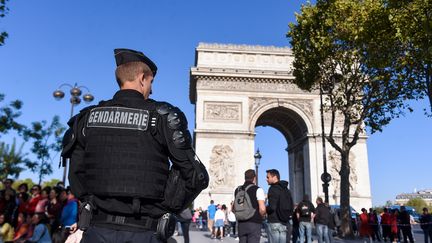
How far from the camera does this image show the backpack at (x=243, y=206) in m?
5.42

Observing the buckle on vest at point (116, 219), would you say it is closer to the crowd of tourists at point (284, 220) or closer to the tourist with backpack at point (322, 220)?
the crowd of tourists at point (284, 220)

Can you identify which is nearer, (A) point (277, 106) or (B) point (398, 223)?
(B) point (398, 223)

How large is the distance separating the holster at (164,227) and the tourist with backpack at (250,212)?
3.56m

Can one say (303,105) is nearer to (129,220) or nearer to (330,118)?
(330,118)

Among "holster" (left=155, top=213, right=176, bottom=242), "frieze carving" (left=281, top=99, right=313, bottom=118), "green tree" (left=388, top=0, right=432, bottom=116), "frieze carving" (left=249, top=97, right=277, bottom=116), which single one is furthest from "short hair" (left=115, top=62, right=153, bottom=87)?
"frieze carving" (left=281, top=99, right=313, bottom=118)

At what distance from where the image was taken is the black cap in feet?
7.64

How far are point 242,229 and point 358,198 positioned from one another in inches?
930

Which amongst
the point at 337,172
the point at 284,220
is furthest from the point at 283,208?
the point at 337,172

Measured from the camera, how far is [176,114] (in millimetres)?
2143

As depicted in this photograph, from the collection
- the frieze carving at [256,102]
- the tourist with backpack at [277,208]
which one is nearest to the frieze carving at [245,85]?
the frieze carving at [256,102]

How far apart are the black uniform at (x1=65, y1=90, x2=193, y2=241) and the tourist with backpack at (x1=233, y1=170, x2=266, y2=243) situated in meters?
3.53

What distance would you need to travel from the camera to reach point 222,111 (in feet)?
91.2

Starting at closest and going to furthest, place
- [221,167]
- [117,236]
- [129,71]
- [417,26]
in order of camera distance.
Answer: [117,236] → [129,71] → [417,26] → [221,167]

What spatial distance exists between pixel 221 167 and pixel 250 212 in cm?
2100
